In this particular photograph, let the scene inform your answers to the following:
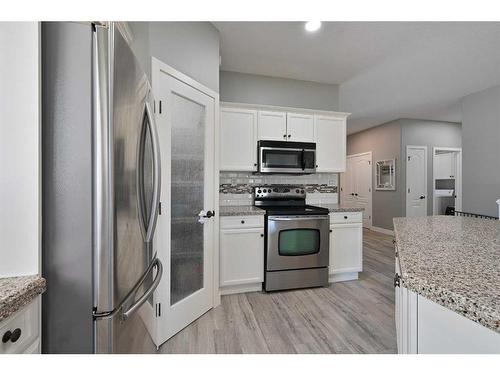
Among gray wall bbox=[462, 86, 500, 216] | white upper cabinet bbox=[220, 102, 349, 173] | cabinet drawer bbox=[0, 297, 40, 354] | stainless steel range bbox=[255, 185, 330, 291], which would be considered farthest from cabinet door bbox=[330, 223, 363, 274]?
cabinet drawer bbox=[0, 297, 40, 354]

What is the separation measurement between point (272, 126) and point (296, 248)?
59.0 inches

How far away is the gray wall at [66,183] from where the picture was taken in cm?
83

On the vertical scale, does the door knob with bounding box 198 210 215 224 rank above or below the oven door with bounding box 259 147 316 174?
below

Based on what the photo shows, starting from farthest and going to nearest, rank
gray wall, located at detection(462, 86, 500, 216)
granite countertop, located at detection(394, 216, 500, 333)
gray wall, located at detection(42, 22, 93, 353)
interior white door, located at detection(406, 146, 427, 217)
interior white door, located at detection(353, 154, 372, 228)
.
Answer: interior white door, located at detection(353, 154, 372, 228) → interior white door, located at detection(406, 146, 427, 217) → gray wall, located at detection(462, 86, 500, 216) → gray wall, located at detection(42, 22, 93, 353) → granite countertop, located at detection(394, 216, 500, 333)

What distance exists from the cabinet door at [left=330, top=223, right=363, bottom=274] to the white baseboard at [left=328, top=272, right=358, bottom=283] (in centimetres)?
7

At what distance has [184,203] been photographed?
1.95m

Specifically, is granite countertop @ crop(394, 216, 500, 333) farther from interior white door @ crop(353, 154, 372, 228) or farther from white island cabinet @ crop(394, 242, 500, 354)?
interior white door @ crop(353, 154, 372, 228)

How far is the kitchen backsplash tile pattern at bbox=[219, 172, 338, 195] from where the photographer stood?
10.1 ft

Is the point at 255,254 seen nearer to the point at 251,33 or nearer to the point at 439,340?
the point at 439,340

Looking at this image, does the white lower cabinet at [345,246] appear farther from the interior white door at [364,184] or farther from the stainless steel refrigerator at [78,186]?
the interior white door at [364,184]

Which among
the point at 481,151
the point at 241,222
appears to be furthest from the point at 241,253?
the point at 481,151

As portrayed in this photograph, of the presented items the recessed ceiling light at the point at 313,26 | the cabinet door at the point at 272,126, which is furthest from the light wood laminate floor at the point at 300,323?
the recessed ceiling light at the point at 313,26

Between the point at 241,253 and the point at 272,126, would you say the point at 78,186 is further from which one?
the point at 272,126

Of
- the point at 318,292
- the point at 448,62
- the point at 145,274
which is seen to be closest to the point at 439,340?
the point at 145,274
